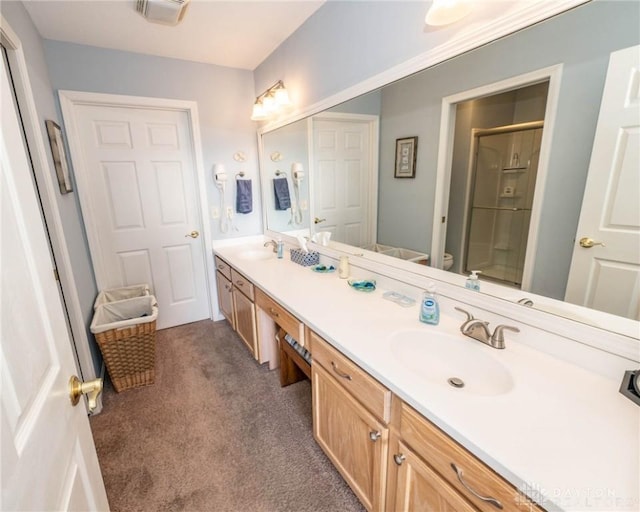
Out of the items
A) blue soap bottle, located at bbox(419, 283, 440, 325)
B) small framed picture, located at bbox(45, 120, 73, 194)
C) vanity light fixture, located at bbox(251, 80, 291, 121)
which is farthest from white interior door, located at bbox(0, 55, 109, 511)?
vanity light fixture, located at bbox(251, 80, 291, 121)

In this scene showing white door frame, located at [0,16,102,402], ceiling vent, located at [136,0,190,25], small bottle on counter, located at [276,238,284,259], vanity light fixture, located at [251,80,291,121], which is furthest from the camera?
small bottle on counter, located at [276,238,284,259]

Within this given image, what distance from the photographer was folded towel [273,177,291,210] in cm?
274

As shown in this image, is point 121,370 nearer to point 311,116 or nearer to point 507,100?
point 311,116

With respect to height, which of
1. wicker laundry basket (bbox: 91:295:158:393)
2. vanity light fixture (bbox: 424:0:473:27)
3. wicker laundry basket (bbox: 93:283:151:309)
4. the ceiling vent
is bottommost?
wicker laundry basket (bbox: 91:295:158:393)

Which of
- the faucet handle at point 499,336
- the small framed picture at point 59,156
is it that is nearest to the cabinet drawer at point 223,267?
the small framed picture at point 59,156

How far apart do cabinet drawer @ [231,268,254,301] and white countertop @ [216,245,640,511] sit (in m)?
0.94

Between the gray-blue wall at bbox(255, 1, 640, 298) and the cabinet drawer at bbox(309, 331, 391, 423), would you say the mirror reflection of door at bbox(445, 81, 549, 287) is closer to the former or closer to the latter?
the gray-blue wall at bbox(255, 1, 640, 298)

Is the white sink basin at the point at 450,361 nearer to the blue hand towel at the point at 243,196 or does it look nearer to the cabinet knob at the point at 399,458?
the cabinet knob at the point at 399,458

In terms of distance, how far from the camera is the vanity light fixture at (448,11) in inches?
43.0

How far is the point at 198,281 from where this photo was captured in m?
3.07

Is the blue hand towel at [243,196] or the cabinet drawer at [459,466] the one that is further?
the blue hand towel at [243,196]

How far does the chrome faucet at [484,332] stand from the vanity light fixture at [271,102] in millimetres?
Result: 2031

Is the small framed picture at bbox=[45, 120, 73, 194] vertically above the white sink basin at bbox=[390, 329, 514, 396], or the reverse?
the small framed picture at bbox=[45, 120, 73, 194]

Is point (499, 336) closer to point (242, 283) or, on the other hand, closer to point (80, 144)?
point (242, 283)
